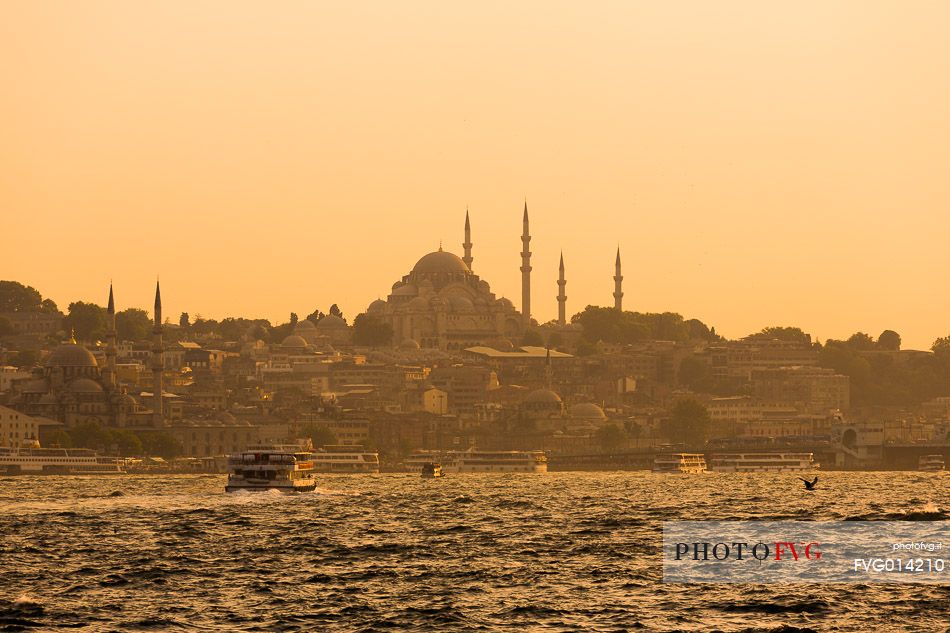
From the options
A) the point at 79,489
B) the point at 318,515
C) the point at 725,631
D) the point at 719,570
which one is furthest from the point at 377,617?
the point at 79,489

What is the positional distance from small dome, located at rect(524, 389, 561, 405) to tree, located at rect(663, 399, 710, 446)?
1044 cm

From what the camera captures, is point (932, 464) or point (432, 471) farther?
point (932, 464)

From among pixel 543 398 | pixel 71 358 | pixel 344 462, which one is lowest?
pixel 344 462

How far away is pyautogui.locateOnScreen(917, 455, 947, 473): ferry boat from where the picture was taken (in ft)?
477

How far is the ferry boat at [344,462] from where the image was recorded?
135375 millimetres

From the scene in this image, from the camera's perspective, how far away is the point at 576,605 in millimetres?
36094

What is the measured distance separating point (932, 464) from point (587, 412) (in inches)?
1799

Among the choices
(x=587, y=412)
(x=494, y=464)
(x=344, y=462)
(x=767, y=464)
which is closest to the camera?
(x=344, y=462)

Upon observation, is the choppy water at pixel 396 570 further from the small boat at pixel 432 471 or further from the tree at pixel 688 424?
the tree at pixel 688 424

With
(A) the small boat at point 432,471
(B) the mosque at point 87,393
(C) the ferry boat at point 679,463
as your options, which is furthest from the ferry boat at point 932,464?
(B) the mosque at point 87,393

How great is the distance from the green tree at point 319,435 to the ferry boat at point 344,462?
17.3 meters

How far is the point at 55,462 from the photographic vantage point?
5246 inches

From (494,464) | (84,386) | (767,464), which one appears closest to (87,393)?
(84,386)

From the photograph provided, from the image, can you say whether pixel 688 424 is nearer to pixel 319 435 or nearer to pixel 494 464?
pixel 319 435
